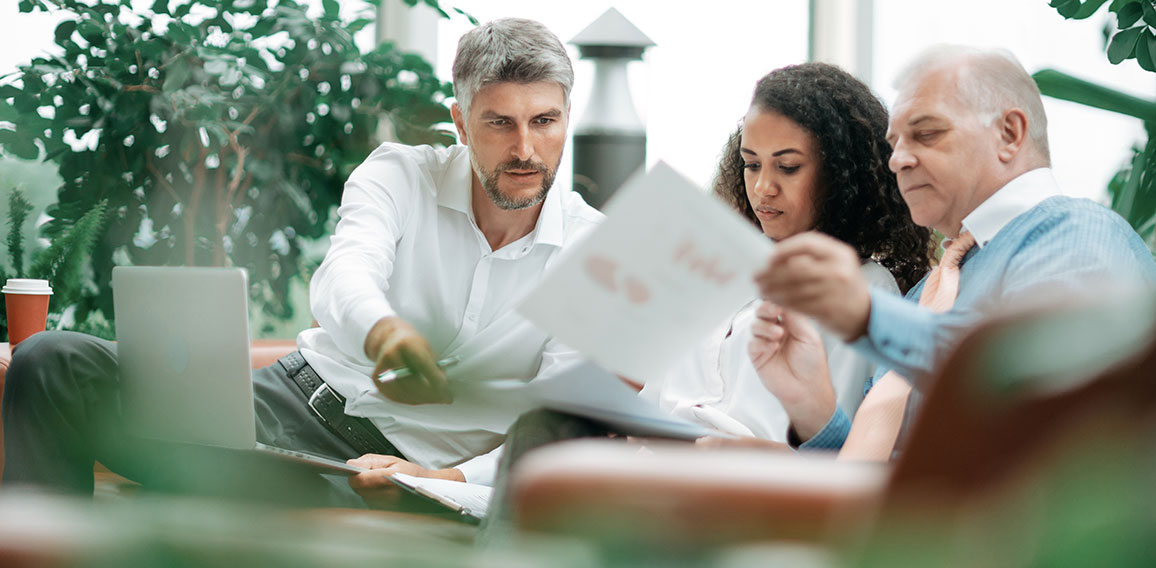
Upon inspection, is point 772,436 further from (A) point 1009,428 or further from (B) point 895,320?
(A) point 1009,428

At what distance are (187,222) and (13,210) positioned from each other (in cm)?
39

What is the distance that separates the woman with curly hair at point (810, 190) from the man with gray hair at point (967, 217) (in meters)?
0.20

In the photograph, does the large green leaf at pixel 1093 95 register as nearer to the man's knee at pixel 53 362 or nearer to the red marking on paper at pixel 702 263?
the red marking on paper at pixel 702 263

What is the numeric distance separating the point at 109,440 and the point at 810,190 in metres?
1.39

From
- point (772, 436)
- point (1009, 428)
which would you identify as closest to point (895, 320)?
point (1009, 428)

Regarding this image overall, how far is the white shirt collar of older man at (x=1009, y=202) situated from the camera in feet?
3.92

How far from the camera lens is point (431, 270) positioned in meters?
1.70

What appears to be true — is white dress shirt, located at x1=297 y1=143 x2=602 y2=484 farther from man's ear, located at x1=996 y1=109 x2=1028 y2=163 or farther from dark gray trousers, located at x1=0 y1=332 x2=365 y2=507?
man's ear, located at x1=996 y1=109 x2=1028 y2=163

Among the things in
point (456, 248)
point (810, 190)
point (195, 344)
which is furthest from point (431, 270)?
point (810, 190)

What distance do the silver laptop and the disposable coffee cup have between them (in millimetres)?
680

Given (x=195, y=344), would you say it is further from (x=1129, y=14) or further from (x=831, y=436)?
(x=1129, y=14)

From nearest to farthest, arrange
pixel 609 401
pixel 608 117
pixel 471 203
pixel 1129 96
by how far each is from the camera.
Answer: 1. pixel 1129 96
2. pixel 609 401
3. pixel 471 203
4. pixel 608 117

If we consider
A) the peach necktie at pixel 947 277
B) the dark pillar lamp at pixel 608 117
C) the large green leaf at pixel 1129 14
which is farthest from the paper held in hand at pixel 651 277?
the dark pillar lamp at pixel 608 117

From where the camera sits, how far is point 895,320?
2.71 ft
